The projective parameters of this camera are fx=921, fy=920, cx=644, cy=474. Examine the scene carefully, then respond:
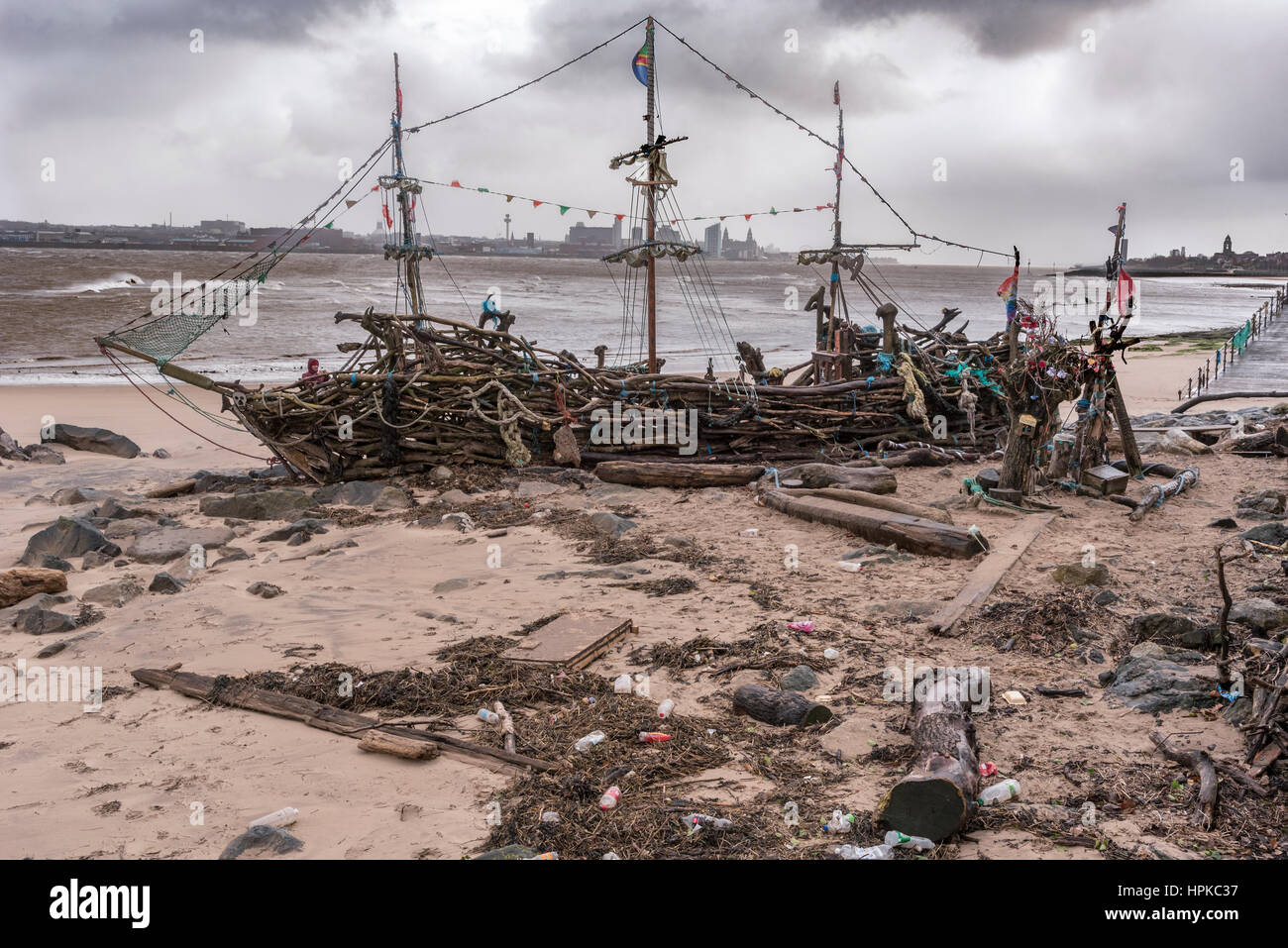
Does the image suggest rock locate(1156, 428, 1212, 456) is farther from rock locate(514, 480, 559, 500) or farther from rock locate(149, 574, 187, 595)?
rock locate(149, 574, 187, 595)

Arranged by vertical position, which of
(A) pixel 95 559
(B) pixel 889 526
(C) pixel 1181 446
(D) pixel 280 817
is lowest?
(D) pixel 280 817

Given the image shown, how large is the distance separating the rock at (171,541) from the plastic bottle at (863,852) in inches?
267

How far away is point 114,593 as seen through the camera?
7.07m

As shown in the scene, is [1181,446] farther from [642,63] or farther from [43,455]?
[43,455]

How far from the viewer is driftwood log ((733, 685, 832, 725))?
4.86 m

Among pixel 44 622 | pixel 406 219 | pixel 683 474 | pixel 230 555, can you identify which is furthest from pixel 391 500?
pixel 406 219

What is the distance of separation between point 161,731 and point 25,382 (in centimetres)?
2249

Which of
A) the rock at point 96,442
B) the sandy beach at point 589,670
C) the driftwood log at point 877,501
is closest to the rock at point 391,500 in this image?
the sandy beach at point 589,670

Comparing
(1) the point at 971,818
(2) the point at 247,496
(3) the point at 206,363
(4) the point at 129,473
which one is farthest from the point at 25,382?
(1) the point at 971,818

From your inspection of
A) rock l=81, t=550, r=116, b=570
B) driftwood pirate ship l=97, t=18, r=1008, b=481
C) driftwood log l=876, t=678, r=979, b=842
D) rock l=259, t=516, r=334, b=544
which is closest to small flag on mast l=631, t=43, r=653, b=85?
driftwood pirate ship l=97, t=18, r=1008, b=481

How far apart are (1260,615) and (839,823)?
355cm

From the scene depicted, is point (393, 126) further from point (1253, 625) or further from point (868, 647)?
point (1253, 625)

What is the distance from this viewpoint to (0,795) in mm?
4277

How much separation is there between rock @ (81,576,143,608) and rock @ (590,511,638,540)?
3.87 metres
